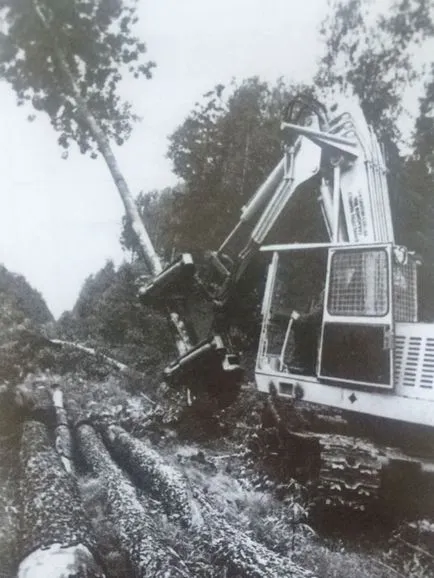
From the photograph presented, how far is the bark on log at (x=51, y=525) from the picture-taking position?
2728 millimetres

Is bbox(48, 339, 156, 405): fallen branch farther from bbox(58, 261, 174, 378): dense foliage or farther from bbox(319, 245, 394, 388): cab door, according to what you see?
bbox(319, 245, 394, 388): cab door

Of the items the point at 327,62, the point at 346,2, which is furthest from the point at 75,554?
the point at 327,62

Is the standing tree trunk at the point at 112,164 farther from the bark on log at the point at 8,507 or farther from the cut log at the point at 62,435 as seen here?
the bark on log at the point at 8,507

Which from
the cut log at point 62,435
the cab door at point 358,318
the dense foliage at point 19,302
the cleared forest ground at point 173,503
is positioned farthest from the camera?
the dense foliage at point 19,302

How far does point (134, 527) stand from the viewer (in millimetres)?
3191

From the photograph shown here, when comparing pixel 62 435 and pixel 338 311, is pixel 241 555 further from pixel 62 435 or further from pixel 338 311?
pixel 62 435

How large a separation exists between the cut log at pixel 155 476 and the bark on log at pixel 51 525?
1.88 ft

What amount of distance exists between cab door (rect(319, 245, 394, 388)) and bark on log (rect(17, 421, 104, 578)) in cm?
192

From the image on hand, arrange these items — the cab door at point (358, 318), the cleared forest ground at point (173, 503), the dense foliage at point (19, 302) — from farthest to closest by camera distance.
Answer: the dense foliage at point (19, 302), the cab door at point (358, 318), the cleared forest ground at point (173, 503)

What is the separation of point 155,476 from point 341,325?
1.82 meters

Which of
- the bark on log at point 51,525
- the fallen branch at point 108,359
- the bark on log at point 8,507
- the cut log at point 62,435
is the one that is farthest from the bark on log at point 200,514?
the fallen branch at point 108,359

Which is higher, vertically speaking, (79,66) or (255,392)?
(79,66)

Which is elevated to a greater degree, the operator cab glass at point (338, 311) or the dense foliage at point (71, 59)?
the dense foliage at point (71, 59)

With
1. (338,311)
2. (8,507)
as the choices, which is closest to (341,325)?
(338,311)
